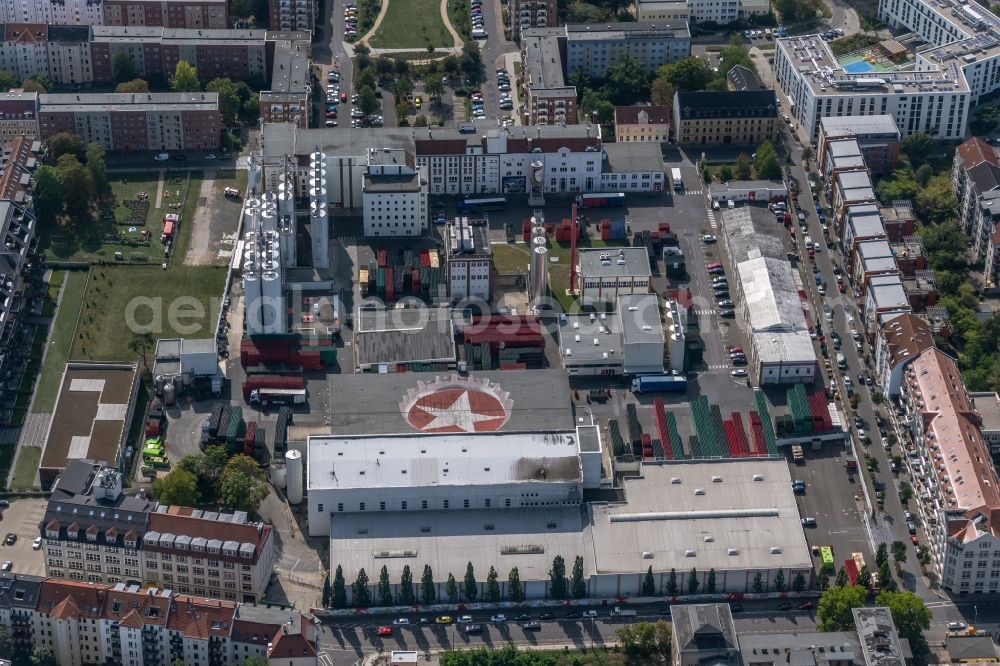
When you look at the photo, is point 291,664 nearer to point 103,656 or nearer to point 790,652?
point 103,656

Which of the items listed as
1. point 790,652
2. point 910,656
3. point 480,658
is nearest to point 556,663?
point 480,658

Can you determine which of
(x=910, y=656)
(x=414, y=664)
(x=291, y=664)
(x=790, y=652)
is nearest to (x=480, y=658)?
(x=414, y=664)

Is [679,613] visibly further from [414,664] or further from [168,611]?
[168,611]

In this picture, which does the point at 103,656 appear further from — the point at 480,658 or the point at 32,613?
the point at 480,658

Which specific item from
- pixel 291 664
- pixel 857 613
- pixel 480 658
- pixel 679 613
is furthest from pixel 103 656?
pixel 857 613
